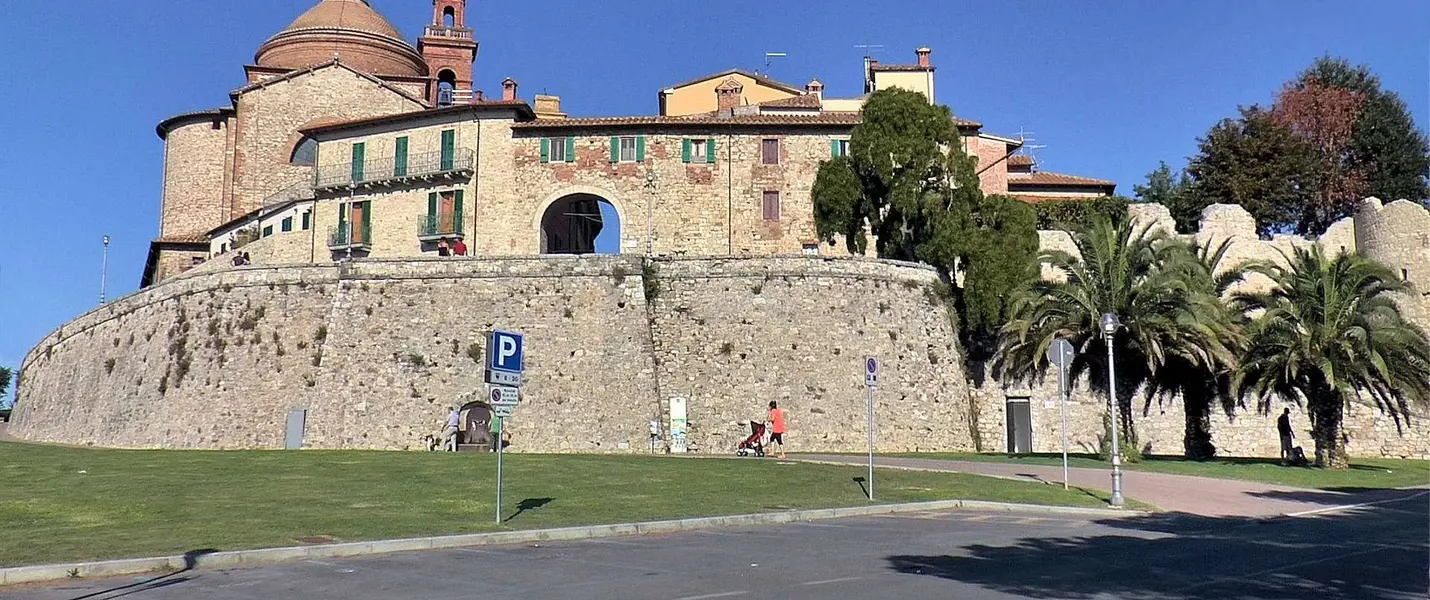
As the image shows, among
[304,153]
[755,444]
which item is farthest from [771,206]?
[304,153]

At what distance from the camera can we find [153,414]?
4066cm

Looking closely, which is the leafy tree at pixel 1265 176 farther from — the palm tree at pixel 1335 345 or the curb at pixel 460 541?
the curb at pixel 460 541

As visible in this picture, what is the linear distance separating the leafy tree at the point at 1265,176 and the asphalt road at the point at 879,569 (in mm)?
42532

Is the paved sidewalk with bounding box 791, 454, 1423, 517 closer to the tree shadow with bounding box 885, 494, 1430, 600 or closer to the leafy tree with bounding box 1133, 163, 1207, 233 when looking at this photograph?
the tree shadow with bounding box 885, 494, 1430, 600

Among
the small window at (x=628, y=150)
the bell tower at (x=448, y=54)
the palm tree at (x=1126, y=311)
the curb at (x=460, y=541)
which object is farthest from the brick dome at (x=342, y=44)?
the curb at (x=460, y=541)

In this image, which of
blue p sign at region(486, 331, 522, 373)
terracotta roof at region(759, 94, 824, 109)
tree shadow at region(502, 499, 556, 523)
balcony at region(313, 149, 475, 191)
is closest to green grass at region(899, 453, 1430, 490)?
tree shadow at region(502, 499, 556, 523)

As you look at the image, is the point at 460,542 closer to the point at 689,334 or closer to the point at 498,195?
the point at 689,334

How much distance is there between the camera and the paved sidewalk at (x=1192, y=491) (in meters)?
19.8

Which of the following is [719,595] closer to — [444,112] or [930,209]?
[930,209]

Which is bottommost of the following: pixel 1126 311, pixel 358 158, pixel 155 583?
pixel 155 583

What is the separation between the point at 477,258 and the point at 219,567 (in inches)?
1085

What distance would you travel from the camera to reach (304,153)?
63.6 m

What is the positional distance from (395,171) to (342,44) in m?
18.5

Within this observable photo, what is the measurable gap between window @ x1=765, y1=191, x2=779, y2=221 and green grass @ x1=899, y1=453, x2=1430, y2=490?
843 inches
